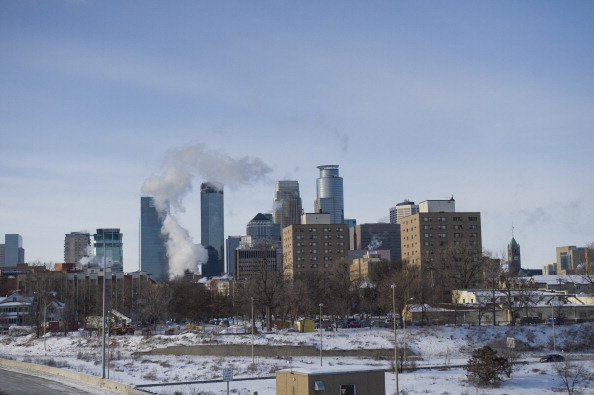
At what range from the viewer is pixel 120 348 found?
98.4 m

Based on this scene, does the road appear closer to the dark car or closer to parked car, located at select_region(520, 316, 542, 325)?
the dark car

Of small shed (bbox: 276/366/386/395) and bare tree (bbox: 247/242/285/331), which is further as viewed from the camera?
bare tree (bbox: 247/242/285/331)

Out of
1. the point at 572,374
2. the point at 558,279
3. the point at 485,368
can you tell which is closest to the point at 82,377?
the point at 485,368

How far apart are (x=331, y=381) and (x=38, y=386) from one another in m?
26.9

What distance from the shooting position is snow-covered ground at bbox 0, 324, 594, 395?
63.2 m

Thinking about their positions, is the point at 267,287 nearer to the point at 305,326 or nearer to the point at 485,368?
the point at 305,326

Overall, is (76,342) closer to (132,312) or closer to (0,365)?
(0,365)

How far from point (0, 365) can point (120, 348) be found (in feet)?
71.3

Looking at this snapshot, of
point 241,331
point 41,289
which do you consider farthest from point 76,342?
point 41,289

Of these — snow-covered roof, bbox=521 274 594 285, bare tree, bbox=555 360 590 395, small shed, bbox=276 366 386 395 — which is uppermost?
snow-covered roof, bbox=521 274 594 285

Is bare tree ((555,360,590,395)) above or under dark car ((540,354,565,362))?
above

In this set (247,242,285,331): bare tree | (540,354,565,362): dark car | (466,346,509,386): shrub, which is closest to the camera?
(466,346,509,386): shrub

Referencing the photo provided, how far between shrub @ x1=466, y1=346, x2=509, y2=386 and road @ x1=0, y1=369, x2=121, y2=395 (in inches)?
1291

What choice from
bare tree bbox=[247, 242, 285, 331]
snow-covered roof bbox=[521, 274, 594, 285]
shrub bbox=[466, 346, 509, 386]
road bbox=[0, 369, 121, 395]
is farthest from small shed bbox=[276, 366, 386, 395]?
snow-covered roof bbox=[521, 274, 594, 285]
